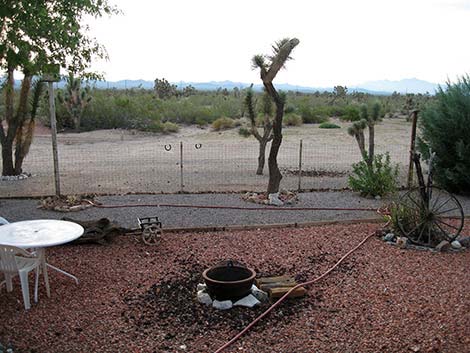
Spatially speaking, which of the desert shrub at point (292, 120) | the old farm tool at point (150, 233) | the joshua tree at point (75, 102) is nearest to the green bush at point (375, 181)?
the old farm tool at point (150, 233)

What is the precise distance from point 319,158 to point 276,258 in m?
11.0

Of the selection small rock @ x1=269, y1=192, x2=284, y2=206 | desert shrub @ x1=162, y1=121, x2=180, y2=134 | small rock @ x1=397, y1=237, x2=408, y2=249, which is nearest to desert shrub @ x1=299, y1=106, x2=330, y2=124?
desert shrub @ x1=162, y1=121, x2=180, y2=134

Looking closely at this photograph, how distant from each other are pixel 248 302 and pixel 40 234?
85.6 inches

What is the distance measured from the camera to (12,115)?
1301 cm

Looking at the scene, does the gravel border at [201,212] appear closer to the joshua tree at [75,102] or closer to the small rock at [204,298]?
the small rock at [204,298]

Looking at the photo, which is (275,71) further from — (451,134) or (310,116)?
(310,116)

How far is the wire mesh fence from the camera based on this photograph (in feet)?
37.0

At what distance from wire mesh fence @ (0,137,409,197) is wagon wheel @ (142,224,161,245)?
3.68 metres

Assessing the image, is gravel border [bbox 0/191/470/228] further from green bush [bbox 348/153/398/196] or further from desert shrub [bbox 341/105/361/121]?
desert shrub [bbox 341/105/361/121]

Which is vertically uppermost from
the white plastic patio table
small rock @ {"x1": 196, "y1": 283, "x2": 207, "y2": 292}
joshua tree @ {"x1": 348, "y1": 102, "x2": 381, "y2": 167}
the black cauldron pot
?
joshua tree @ {"x1": 348, "y1": 102, "x2": 381, "y2": 167}

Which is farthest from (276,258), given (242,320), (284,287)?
(242,320)

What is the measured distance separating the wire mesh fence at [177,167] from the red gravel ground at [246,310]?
4.29 meters

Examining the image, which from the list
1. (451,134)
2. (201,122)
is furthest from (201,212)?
(201,122)

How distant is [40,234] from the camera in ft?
17.2
